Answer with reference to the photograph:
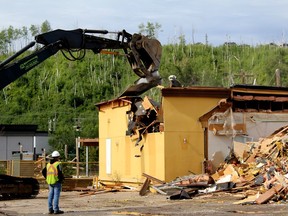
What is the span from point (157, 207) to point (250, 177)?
4.79 metres

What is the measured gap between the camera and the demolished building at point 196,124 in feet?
83.0

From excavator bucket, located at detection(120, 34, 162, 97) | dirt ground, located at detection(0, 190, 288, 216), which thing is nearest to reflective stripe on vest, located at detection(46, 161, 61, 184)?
dirt ground, located at detection(0, 190, 288, 216)

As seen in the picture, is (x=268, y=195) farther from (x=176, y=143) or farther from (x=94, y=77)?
(x=94, y=77)

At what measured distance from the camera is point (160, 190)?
2319 centimetres

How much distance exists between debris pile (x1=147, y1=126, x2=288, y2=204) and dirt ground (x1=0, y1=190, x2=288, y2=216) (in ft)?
1.64

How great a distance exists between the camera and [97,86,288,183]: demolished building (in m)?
25.3

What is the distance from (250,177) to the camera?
2152 cm

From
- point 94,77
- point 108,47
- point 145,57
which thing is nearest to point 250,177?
point 145,57

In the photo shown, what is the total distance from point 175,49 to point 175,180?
4212 inches

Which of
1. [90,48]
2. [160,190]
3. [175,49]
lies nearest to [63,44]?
[90,48]

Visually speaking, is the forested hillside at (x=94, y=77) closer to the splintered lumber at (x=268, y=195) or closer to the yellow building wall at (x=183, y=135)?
the yellow building wall at (x=183, y=135)

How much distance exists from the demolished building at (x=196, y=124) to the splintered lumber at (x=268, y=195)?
23.5 ft

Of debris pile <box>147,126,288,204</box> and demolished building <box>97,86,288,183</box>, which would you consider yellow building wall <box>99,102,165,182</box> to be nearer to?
demolished building <box>97,86,288,183</box>

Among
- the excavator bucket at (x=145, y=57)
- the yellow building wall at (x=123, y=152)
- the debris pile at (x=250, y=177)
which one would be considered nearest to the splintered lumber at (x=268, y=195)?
the debris pile at (x=250, y=177)
